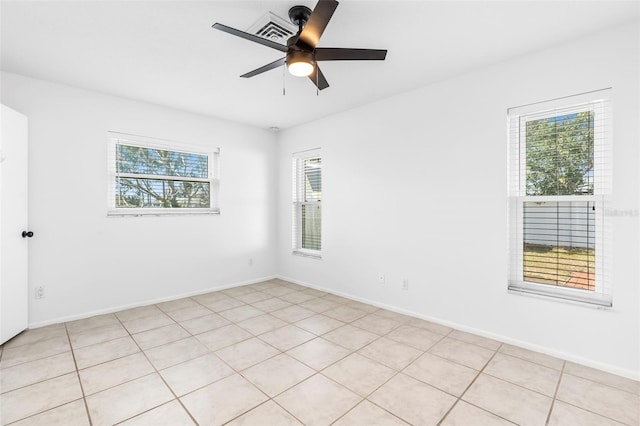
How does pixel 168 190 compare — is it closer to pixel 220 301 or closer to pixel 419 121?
pixel 220 301

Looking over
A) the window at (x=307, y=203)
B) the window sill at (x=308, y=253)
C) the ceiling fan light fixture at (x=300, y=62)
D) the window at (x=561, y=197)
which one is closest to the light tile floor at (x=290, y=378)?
the window at (x=561, y=197)

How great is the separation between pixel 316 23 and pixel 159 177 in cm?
315

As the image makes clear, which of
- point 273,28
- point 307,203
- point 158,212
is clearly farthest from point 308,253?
point 273,28

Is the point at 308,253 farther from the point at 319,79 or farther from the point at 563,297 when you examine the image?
the point at 563,297

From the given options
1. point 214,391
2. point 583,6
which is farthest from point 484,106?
point 214,391

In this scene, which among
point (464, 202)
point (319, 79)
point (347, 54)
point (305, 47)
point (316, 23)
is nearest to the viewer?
point (316, 23)

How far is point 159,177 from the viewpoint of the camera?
154 inches

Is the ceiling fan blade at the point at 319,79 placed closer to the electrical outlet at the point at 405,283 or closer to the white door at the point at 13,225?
the electrical outlet at the point at 405,283

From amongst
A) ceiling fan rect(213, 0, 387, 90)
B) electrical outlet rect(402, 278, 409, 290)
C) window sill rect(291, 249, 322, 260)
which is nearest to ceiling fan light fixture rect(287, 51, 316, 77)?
ceiling fan rect(213, 0, 387, 90)

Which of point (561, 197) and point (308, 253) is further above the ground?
point (561, 197)

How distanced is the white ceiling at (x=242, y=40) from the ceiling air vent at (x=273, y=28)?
0.15ft

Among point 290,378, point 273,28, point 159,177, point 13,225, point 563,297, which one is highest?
point 273,28

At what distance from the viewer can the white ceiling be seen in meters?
1.98

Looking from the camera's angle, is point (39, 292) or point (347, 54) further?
point (39, 292)
